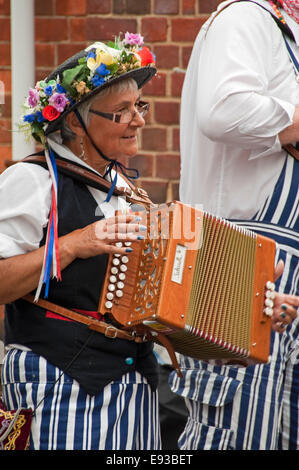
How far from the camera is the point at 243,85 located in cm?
262

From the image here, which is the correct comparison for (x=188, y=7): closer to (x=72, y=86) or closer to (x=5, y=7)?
(x=5, y=7)

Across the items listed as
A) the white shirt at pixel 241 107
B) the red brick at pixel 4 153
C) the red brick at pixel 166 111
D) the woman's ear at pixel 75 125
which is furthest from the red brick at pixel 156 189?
the woman's ear at pixel 75 125

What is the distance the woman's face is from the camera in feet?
8.01

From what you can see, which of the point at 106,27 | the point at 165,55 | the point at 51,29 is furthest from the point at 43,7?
the point at 165,55

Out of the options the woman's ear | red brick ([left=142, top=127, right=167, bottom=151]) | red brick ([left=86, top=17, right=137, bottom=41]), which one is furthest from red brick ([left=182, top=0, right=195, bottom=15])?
the woman's ear

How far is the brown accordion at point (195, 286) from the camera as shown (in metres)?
2.23

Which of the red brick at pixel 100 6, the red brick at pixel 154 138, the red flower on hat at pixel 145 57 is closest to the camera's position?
the red flower on hat at pixel 145 57

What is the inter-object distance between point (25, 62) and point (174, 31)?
32.0 inches

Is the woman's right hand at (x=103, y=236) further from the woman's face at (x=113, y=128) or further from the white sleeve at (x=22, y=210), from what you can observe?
the woman's face at (x=113, y=128)

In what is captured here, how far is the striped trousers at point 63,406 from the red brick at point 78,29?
223 centimetres

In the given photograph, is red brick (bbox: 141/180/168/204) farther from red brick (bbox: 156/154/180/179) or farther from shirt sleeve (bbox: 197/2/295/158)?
shirt sleeve (bbox: 197/2/295/158)
